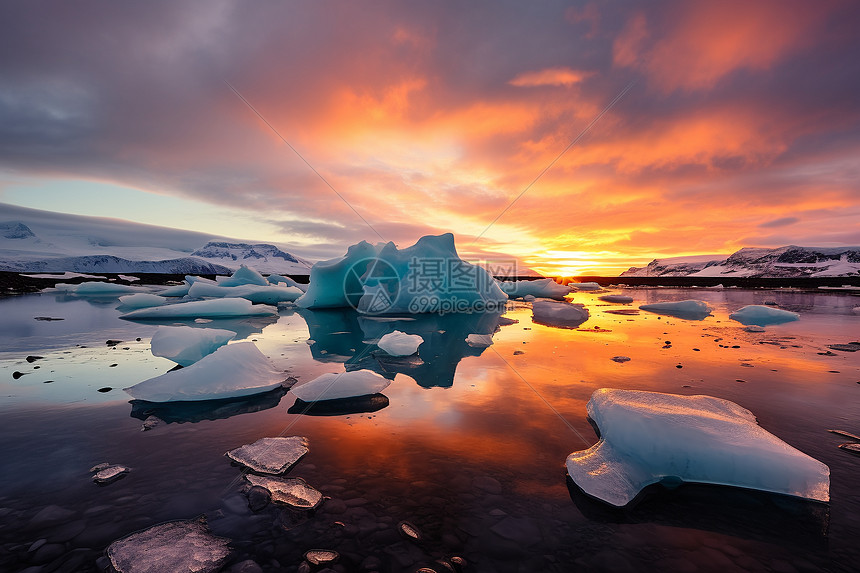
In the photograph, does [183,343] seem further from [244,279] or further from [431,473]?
[244,279]

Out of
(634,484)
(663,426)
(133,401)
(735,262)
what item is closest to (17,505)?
(133,401)

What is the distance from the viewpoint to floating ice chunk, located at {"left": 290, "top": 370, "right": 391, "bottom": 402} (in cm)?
370

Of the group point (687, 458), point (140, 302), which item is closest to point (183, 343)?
point (687, 458)

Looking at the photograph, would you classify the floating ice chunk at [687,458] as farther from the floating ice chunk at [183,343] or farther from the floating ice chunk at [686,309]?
the floating ice chunk at [686,309]

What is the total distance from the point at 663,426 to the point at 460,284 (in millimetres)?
11678

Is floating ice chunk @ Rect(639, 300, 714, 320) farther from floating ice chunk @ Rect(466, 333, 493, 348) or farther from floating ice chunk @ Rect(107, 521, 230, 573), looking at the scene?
floating ice chunk @ Rect(107, 521, 230, 573)

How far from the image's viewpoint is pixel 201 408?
351 cm

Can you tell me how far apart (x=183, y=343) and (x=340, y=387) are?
8.95 feet

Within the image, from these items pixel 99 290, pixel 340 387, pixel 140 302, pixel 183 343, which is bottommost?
pixel 99 290

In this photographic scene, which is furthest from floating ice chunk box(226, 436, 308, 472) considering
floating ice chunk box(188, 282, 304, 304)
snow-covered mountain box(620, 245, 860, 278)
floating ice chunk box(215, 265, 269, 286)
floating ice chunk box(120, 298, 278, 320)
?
snow-covered mountain box(620, 245, 860, 278)

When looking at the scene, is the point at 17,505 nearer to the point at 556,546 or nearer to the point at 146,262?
the point at 556,546

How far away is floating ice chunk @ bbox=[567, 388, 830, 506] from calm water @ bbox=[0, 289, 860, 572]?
0.09m

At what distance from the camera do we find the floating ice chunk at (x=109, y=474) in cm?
219

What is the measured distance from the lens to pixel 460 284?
14055 mm
